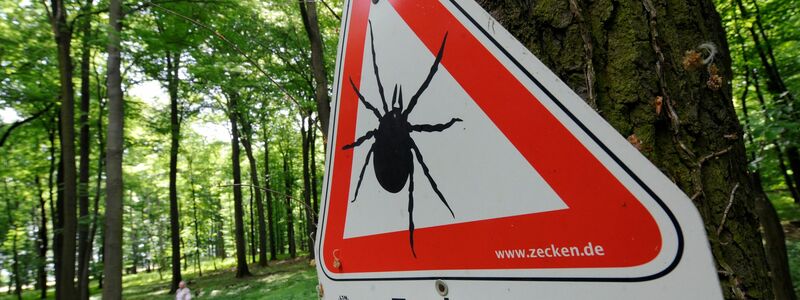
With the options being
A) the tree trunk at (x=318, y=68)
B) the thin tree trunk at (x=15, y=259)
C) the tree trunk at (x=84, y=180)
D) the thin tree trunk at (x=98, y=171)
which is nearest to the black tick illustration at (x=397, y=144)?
the tree trunk at (x=318, y=68)

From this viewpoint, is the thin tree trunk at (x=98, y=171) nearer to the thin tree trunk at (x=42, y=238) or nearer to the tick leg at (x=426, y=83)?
the thin tree trunk at (x=42, y=238)

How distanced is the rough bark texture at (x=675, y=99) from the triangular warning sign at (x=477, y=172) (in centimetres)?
7

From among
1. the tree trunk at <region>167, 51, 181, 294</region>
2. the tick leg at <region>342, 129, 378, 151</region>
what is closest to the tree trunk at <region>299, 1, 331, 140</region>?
the tick leg at <region>342, 129, 378, 151</region>

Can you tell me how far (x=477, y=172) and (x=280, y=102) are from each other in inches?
508

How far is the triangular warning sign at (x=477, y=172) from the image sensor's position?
600mm

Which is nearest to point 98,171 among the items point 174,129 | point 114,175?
point 174,129

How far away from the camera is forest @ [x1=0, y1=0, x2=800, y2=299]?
649 millimetres

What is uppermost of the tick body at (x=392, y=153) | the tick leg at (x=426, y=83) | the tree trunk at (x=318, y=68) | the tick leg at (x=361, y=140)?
the tree trunk at (x=318, y=68)

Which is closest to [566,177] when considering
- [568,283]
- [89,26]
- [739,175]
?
[568,283]

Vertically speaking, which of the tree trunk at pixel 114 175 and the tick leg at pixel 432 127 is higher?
the tree trunk at pixel 114 175

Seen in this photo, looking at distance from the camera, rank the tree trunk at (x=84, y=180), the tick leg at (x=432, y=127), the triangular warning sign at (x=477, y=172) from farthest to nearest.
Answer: the tree trunk at (x=84, y=180) → the tick leg at (x=432, y=127) → the triangular warning sign at (x=477, y=172)

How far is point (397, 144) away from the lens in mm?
1035

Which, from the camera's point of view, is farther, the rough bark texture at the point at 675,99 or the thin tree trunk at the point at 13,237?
the thin tree trunk at the point at 13,237

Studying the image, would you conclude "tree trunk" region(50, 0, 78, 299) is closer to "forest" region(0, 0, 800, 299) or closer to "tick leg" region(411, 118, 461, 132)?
"forest" region(0, 0, 800, 299)
